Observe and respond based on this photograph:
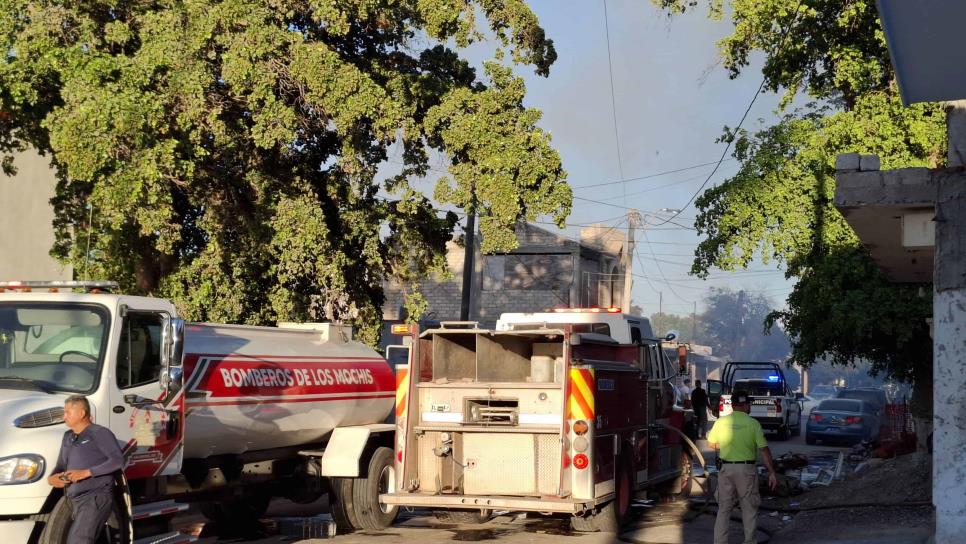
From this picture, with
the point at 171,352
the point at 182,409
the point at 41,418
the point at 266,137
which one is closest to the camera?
the point at 41,418

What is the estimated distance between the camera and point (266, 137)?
17.9 m

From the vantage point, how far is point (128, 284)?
20.2 metres

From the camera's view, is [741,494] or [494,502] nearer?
[741,494]

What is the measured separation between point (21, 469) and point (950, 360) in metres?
8.28

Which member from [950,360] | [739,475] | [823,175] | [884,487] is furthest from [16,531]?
[823,175]

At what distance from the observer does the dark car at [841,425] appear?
106 ft

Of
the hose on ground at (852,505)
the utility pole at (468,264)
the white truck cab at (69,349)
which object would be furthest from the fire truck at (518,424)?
the utility pole at (468,264)

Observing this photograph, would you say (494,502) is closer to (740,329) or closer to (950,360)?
(950,360)

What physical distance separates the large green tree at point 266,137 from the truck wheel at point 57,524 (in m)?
8.87

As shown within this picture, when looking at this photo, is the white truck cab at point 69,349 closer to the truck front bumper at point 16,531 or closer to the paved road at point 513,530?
the truck front bumper at point 16,531

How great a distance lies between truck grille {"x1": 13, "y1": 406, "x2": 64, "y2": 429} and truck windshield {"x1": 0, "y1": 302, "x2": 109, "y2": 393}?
46 cm

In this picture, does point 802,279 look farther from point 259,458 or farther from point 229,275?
point 259,458

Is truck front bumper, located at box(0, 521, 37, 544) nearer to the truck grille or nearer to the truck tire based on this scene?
the truck grille

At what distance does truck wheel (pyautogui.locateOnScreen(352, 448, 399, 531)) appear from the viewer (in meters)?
13.8
